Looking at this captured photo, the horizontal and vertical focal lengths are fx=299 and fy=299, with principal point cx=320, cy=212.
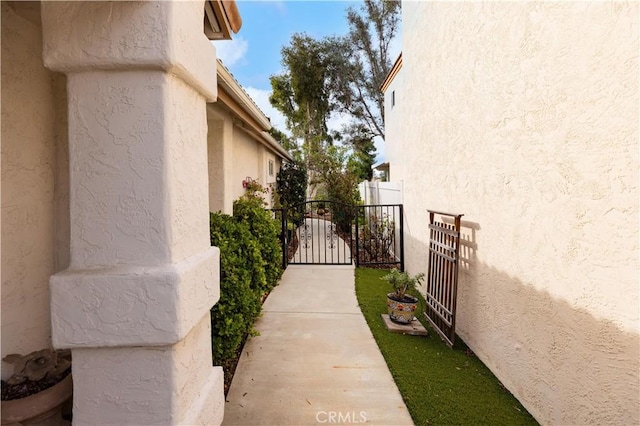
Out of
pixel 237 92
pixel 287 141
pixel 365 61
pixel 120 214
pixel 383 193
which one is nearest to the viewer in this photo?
pixel 120 214

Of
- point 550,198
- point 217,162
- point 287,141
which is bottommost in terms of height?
point 550,198

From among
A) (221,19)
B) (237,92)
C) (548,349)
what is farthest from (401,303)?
(221,19)

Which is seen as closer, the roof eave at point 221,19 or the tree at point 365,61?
the roof eave at point 221,19

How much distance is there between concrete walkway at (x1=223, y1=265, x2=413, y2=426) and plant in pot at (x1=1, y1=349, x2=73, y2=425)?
1.46 m

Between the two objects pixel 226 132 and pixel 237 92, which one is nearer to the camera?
pixel 237 92

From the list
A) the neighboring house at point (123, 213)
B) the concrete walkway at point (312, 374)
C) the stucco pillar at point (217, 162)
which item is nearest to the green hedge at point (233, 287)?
the concrete walkway at point (312, 374)

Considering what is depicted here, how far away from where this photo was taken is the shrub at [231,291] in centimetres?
314

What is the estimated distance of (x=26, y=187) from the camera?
6.31 ft

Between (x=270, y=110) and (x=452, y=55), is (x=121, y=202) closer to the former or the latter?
(x=452, y=55)

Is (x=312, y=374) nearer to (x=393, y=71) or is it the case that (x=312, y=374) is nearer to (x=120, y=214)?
(x=120, y=214)

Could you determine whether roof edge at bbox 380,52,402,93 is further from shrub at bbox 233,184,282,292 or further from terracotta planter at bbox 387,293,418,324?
terracotta planter at bbox 387,293,418,324

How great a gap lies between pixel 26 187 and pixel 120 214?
92 cm

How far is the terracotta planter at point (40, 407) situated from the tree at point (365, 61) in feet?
74.6

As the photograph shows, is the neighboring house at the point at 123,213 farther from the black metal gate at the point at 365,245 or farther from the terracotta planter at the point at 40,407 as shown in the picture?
the black metal gate at the point at 365,245
